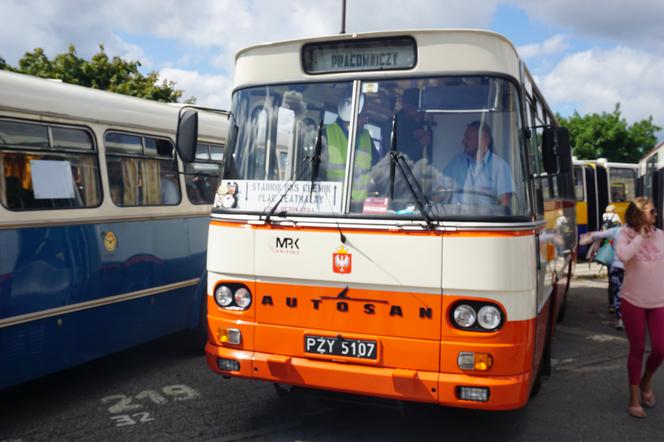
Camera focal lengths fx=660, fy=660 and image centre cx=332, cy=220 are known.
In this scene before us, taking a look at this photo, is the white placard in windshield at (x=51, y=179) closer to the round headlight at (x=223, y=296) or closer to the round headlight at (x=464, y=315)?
the round headlight at (x=223, y=296)

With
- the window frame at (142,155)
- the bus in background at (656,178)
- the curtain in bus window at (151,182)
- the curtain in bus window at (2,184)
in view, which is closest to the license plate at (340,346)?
the window frame at (142,155)

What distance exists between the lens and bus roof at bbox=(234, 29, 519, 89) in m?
4.43

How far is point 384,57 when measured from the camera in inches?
184

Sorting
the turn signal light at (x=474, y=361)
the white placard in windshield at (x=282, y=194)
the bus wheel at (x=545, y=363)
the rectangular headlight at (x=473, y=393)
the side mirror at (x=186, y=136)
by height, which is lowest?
the bus wheel at (x=545, y=363)

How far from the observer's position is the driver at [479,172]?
431 cm

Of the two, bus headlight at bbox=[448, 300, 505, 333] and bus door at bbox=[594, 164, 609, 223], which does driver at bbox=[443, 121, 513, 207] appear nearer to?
bus headlight at bbox=[448, 300, 505, 333]

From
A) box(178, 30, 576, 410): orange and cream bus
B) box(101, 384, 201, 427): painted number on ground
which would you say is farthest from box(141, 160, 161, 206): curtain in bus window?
box(178, 30, 576, 410): orange and cream bus

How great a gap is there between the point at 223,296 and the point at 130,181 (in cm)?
227

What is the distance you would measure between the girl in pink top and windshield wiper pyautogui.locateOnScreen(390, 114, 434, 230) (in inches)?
92.1

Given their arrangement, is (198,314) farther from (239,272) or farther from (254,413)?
(239,272)

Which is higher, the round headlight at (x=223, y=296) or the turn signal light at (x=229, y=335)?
the round headlight at (x=223, y=296)

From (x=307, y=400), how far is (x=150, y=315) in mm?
1935

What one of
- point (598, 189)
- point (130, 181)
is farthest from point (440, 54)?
point (598, 189)

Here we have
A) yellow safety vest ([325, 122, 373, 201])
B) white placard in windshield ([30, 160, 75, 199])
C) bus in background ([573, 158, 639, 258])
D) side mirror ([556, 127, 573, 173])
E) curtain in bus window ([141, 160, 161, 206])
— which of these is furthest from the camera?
bus in background ([573, 158, 639, 258])
